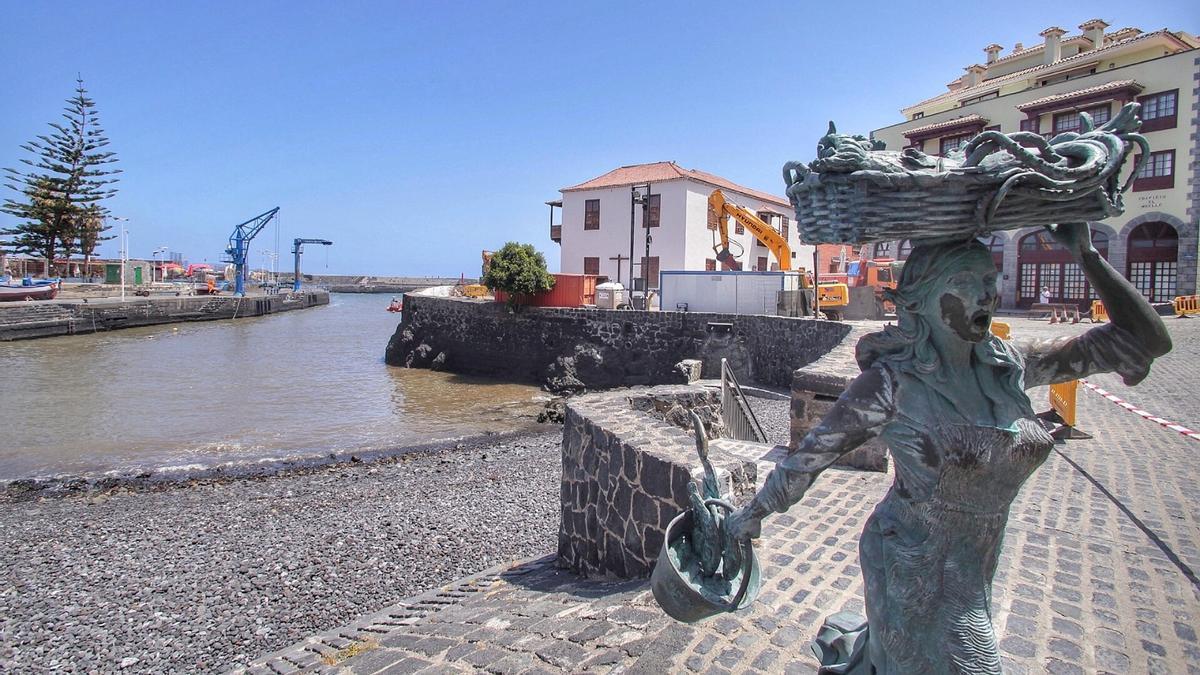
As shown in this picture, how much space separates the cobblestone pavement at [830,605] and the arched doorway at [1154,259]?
939 inches

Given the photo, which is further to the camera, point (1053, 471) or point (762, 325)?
point (762, 325)

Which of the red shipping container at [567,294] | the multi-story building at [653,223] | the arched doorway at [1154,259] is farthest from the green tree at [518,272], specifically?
the arched doorway at [1154,259]

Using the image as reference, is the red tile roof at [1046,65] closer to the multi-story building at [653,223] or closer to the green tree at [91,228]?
the multi-story building at [653,223]

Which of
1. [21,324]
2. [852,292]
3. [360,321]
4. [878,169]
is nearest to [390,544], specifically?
[878,169]

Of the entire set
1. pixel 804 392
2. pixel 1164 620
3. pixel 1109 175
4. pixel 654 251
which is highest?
pixel 654 251

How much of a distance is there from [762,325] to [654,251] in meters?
16.0

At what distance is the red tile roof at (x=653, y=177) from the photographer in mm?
33716

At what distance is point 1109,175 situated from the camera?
1.60m

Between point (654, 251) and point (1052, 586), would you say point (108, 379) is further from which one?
point (1052, 586)

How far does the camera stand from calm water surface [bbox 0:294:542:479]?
13094mm

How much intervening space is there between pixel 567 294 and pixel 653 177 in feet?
43.0

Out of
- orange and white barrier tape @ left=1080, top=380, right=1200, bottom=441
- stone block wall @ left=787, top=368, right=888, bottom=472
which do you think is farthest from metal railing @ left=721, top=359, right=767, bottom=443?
orange and white barrier tape @ left=1080, top=380, right=1200, bottom=441

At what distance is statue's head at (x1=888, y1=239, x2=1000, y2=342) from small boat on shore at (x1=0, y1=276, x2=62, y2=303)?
47347mm

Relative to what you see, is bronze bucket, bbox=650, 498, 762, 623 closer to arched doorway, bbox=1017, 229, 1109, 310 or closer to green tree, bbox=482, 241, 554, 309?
green tree, bbox=482, 241, 554, 309
